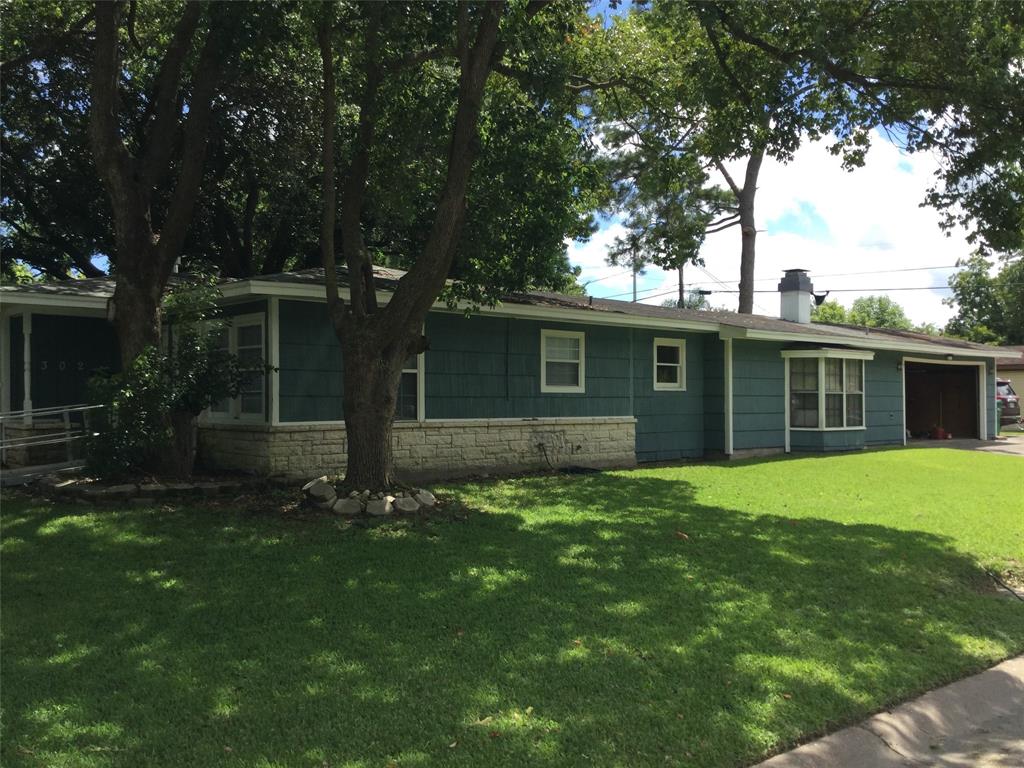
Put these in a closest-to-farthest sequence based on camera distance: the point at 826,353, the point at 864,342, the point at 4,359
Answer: the point at 4,359 < the point at 826,353 < the point at 864,342

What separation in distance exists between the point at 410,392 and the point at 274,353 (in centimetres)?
223

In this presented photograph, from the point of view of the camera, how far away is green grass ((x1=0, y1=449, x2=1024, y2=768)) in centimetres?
355

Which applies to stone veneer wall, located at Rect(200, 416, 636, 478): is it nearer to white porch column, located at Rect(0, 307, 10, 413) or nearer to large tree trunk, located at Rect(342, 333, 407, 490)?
large tree trunk, located at Rect(342, 333, 407, 490)

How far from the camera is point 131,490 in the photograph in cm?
863

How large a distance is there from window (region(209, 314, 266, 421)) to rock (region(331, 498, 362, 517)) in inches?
112

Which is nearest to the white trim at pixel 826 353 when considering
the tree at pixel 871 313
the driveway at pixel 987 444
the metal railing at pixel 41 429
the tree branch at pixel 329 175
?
the driveway at pixel 987 444

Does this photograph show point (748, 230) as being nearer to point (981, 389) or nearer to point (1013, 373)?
point (981, 389)

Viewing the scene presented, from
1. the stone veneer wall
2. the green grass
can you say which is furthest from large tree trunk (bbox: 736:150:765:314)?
the green grass

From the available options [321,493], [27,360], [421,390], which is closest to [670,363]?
[421,390]

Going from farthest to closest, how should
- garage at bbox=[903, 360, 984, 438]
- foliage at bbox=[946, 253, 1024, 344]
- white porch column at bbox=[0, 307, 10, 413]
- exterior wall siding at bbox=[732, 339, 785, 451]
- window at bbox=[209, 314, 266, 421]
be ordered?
foliage at bbox=[946, 253, 1024, 344] < garage at bbox=[903, 360, 984, 438] < exterior wall siding at bbox=[732, 339, 785, 451] < white porch column at bbox=[0, 307, 10, 413] < window at bbox=[209, 314, 266, 421]

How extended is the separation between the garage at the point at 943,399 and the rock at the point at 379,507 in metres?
20.1

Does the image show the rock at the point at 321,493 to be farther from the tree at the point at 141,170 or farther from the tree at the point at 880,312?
the tree at the point at 880,312

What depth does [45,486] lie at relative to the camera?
9023mm

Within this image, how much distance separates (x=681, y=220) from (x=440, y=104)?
5.65m
